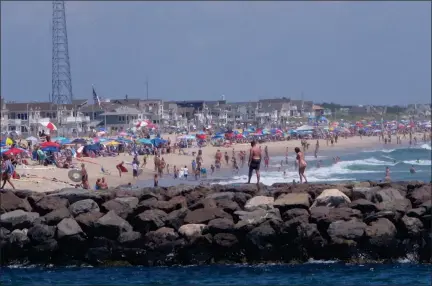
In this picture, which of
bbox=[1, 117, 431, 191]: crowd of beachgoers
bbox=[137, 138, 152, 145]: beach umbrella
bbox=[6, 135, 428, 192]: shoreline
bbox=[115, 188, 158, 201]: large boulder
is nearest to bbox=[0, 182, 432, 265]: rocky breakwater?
bbox=[115, 188, 158, 201]: large boulder

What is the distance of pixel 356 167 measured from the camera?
4981 centimetres

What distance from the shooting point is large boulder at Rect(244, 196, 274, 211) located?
14873 millimetres

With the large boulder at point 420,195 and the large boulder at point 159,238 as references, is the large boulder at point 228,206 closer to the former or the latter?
the large boulder at point 159,238

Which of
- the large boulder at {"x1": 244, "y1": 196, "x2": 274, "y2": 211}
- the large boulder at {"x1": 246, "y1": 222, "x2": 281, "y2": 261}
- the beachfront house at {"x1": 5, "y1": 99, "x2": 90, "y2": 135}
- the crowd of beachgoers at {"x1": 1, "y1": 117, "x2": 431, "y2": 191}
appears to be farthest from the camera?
the beachfront house at {"x1": 5, "y1": 99, "x2": 90, "y2": 135}

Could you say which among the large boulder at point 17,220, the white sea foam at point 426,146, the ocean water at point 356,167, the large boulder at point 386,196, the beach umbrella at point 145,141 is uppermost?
the beach umbrella at point 145,141

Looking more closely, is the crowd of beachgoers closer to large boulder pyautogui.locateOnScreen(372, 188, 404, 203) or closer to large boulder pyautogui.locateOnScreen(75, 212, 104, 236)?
large boulder pyautogui.locateOnScreen(372, 188, 404, 203)

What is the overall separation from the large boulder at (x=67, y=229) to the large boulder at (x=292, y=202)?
11.3 feet

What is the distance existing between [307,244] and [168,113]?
62.0 m

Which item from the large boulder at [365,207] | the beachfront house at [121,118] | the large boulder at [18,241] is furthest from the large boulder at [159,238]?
the beachfront house at [121,118]

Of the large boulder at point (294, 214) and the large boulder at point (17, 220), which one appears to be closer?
the large boulder at point (294, 214)

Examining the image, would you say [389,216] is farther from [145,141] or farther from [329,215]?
[145,141]

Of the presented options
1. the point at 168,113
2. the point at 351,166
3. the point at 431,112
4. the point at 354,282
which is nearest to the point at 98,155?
the point at 351,166

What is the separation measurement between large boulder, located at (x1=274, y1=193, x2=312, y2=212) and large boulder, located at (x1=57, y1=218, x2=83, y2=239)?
11.3 ft

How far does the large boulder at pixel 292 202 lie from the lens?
48.3 feet
